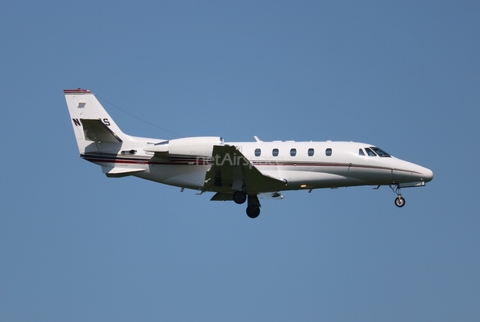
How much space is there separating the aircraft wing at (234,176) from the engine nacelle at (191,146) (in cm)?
55

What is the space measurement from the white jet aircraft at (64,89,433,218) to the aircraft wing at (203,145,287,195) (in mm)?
37

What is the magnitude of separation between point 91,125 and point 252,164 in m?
6.58

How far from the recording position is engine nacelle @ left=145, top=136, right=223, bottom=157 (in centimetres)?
2317

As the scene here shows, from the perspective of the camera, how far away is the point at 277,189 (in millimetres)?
24703

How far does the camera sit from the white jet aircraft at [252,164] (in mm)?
24141

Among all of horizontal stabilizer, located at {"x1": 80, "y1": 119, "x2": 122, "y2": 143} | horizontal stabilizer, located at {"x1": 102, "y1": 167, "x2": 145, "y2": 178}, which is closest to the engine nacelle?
horizontal stabilizer, located at {"x1": 102, "y1": 167, "x2": 145, "y2": 178}

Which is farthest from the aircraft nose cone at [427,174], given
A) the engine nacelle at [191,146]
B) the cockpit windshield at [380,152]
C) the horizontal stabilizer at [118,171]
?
the horizontal stabilizer at [118,171]

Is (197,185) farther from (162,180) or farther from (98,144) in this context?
(98,144)

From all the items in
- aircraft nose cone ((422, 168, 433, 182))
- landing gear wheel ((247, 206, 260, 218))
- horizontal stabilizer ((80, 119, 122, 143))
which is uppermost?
horizontal stabilizer ((80, 119, 122, 143))

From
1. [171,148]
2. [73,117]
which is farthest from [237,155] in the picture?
[73,117]

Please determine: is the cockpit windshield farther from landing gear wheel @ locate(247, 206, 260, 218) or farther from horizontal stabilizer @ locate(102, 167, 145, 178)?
horizontal stabilizer @ locate(102, 167, 145, 178)

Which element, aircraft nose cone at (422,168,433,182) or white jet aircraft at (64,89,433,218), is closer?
white jet aircraft at (64,89,433,218)

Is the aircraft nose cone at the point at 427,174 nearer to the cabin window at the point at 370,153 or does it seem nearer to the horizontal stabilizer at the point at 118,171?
the cabin window at the point at 370,153

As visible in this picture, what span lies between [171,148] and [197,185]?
197cm
